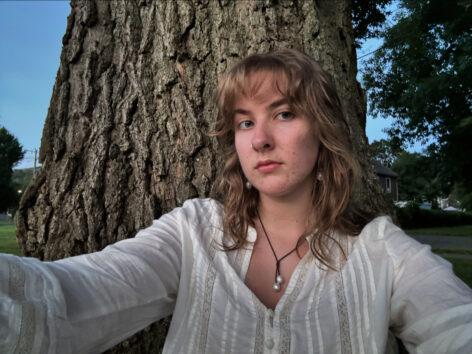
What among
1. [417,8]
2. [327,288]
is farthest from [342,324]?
[417,8]

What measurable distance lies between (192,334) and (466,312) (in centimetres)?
108

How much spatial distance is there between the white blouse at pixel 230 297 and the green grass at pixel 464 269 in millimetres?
5209

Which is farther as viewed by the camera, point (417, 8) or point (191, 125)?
point (417, 8)

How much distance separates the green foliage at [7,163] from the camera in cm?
2650

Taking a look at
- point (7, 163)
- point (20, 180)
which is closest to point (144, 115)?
point (7, 163)

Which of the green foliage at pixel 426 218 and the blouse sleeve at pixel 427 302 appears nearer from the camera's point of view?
the blouse sleeve at pixel 427 302

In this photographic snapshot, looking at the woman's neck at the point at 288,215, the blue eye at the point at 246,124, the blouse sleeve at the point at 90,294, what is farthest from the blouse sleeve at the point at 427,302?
the blouse sleeve at the point at 90,294

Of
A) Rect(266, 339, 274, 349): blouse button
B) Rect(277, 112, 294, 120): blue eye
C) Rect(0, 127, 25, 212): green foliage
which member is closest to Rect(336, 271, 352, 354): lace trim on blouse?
Answer: Rect(266, 339, 274, 349): blouse button

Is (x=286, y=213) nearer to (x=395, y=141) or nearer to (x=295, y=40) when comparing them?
(x=295, y=40)

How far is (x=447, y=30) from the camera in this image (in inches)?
351

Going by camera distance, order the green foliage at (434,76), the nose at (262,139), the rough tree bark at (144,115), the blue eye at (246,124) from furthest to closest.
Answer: the green foliage at (434,76) < the rough tree bark at (144,115) < the blue eye at (246,124) < the nose at (262,139)

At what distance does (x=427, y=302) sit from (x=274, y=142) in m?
0.90

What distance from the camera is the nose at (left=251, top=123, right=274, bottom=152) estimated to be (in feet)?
5.02

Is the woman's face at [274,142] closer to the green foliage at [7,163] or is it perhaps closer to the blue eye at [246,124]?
the blue eye at [246,124]
